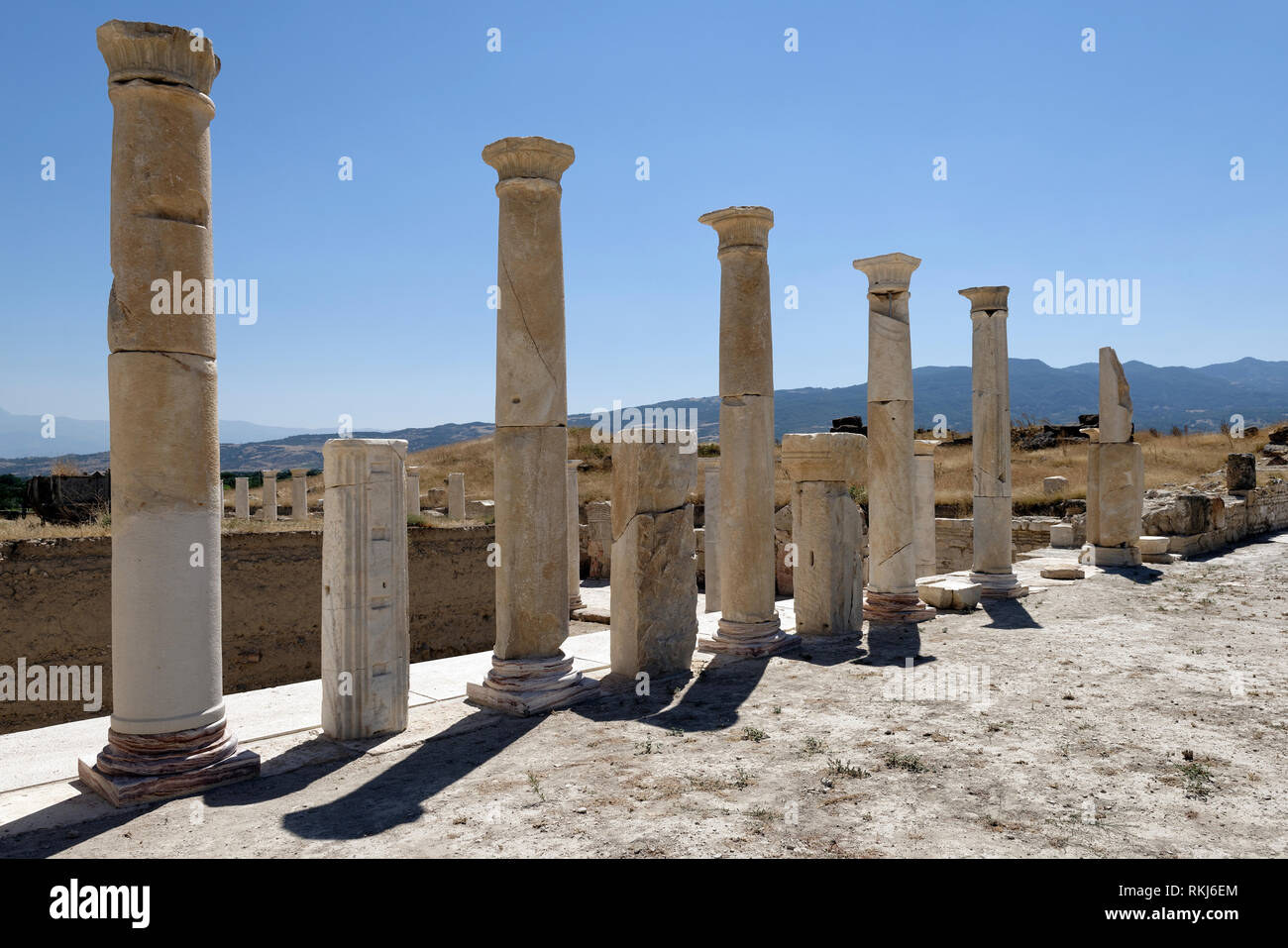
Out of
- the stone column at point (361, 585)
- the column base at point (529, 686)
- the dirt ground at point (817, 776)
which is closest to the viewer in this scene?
the dirt ground at point (817, 776)

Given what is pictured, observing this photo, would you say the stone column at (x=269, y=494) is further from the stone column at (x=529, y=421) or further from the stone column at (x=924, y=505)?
the stone column at (x=529, y=421)

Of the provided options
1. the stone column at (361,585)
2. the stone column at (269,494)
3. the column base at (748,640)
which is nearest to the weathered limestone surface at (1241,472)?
the column base at (748,640)

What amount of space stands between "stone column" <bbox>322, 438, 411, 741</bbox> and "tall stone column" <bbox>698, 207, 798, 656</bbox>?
389 cm

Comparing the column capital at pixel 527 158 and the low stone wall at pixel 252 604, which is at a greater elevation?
the column capital at pixel 527 158

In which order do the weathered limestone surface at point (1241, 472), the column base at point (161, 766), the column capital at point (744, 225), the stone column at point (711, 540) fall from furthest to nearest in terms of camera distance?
the weathered limestone surface at point (1241, 472)
the stone column at point (711, 540)
the column capital at point (744, 225)
the column base at point (161, 766)

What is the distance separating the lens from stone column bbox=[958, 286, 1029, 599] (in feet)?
42.4

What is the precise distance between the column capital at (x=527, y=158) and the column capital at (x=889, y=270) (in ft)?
16.1

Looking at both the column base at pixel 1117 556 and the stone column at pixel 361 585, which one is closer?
the stone column at pixel 361 585

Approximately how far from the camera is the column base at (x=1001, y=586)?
41.3 feet

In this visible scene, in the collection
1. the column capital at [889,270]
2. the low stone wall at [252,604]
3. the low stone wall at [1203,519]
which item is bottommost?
the low stone wall at [252,604]

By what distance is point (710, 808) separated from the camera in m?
4.90

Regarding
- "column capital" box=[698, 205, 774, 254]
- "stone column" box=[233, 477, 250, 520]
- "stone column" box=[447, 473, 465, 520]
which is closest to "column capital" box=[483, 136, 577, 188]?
"column capital" box=[698, 205, 774, 254]
